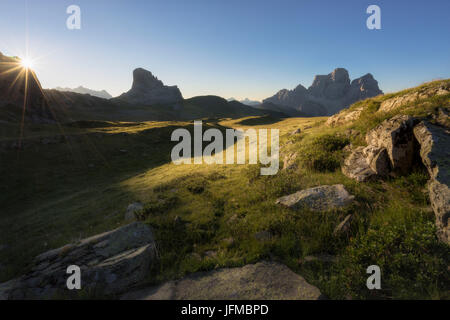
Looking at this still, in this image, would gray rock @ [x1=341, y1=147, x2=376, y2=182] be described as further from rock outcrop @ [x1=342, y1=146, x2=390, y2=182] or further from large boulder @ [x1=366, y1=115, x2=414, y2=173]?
large boulder @ [x1=366, y1=115, x2=414, y2=173]

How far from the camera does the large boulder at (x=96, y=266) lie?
16.3 feet

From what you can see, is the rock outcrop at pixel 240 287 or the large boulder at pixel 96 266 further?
the large boulder at pixel 96 266

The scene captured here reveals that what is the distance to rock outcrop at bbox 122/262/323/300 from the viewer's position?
434 centimetres

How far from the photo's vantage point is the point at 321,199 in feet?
23.1

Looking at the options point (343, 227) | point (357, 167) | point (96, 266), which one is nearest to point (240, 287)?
point (343, 227)

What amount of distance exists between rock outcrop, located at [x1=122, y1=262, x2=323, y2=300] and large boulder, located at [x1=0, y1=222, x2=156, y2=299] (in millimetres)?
584

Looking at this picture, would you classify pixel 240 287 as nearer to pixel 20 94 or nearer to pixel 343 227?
pixel 343 227

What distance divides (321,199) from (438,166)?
3.37m

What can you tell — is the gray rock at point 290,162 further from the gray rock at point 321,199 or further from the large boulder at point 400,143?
the large boulder at point 400,143

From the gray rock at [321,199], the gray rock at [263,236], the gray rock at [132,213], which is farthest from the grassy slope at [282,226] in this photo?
the gray rock at [132,213]

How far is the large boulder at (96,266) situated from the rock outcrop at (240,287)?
0.58 meters

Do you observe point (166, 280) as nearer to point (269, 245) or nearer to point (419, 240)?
point (269, 245)

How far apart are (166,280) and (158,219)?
3133 millimetres
